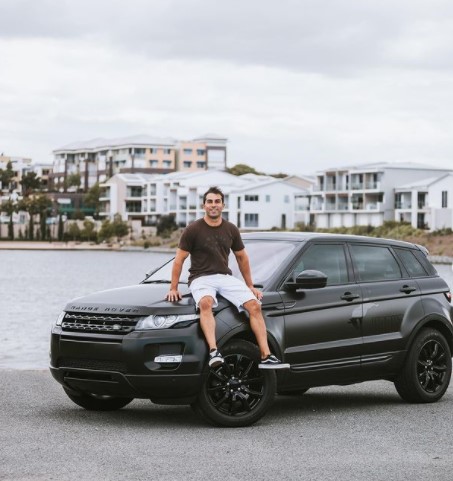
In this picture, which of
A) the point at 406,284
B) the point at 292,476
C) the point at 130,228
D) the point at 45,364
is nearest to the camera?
A: the point at 292,476

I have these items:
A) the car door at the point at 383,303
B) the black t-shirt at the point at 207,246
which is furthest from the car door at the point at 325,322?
the black t-shirt at the point at 207,246

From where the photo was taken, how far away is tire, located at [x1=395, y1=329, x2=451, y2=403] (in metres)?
12.4

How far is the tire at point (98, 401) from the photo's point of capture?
11.5 m

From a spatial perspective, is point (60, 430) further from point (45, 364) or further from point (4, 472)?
point (45, 364)

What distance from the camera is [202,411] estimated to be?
34.6 ft

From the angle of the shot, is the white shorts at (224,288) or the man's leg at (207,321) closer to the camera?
the man's leg at (207,321)

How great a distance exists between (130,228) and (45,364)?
553 ft

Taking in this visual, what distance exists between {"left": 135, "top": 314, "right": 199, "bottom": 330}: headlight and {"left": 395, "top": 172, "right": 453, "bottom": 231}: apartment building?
127m

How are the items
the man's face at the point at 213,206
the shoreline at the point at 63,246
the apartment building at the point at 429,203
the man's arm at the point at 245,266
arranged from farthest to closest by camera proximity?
the shoreline at the point at 63,246
the apartment building at the point at 429,203
the man's arm at the point at 245,266
the man's face at the point at 213,206

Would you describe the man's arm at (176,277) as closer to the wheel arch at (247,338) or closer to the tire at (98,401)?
the wheel arch at (247,338)

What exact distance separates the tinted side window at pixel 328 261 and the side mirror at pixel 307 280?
0.35 m

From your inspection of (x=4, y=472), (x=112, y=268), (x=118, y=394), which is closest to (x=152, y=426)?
(x=118, y=394)

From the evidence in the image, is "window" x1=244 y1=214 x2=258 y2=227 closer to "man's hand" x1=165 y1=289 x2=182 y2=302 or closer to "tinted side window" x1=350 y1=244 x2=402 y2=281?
"tinted side window" x1=350 y1=244 x2=402 y2=281

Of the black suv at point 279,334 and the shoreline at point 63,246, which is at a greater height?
the black suv at point 279,334
